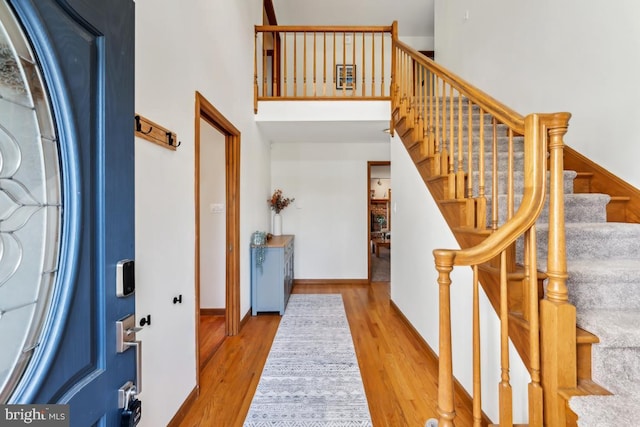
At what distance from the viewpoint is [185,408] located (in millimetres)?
1776

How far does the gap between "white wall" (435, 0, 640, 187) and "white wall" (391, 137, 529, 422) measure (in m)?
1.26

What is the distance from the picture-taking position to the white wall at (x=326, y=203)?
484 centimetres

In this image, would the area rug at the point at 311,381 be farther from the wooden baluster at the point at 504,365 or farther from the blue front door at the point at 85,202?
the blue front door at the point at 85,202

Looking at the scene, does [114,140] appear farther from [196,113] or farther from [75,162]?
[196,113]

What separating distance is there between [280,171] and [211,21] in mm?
2735

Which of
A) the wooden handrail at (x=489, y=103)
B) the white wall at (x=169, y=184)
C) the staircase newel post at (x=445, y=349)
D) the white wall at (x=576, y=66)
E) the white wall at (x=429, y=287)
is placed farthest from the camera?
the white wall at (x=576, y=66)

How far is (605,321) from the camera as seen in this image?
1.21 m

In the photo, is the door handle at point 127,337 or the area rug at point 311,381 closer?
the door handle at point 127,337

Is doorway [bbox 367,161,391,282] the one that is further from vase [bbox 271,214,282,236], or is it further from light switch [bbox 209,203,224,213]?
light switch [bbox 209,203,224,213]

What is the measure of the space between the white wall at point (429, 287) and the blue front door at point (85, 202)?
65.6 inches

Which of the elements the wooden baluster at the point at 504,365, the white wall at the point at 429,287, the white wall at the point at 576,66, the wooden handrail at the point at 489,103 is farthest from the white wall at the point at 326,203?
the wooden baluster at the point at 504,365

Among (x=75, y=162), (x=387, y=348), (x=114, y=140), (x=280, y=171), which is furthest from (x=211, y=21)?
(x=387, y=348)

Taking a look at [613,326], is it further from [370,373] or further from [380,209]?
[380,209]

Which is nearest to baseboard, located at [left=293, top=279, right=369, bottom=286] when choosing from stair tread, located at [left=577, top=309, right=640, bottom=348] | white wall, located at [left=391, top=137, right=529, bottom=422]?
white wall, located at [left=391, top=137, right=529, bottom=422]
